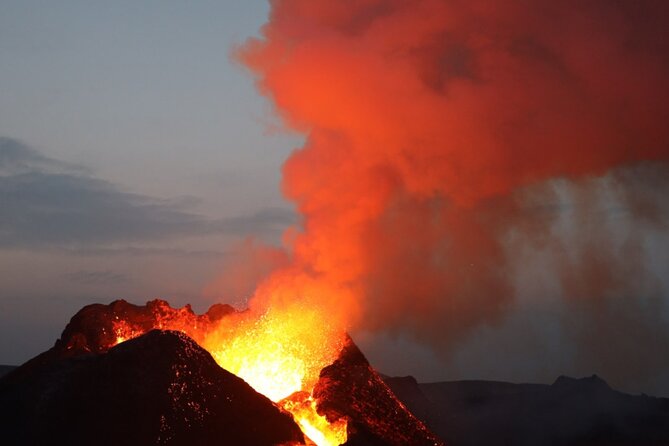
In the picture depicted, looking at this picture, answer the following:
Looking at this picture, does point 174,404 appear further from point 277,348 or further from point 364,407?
point 277,348

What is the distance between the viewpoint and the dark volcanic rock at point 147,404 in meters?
35.0

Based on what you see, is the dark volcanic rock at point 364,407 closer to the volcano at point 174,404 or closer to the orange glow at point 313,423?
the volcano at point 174,404

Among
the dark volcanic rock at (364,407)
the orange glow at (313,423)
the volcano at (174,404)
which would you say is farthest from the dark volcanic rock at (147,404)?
the dark volcanic rock at (364,407)

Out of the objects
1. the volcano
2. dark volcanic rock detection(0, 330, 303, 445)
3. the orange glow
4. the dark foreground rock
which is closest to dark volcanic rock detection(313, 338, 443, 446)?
the volcano

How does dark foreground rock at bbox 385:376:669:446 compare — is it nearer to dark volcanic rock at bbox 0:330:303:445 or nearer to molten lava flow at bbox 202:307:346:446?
molten lava flow at bbox 202:307:346:446

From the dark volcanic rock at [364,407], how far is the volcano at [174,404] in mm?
52

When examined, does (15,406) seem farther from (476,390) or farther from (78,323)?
(476,390)

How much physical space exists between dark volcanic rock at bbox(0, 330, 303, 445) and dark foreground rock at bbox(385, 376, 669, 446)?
5399cm

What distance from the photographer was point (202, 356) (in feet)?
124

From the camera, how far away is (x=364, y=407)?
39562 mm

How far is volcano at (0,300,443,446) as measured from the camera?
115 ft

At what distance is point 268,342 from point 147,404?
10022 millimetres

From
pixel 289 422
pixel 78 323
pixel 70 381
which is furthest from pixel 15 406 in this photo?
pixel 289 422

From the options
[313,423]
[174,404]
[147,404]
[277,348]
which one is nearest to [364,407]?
[313,423]
